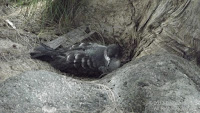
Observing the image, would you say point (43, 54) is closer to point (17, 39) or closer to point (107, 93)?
point (17, 39)

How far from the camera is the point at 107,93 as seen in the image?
3434mm

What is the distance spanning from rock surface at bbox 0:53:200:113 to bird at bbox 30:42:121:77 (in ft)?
3.62

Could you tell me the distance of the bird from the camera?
15.8 feet

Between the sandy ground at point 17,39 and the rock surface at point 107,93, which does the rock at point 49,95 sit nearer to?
the rock surface at point 107,93

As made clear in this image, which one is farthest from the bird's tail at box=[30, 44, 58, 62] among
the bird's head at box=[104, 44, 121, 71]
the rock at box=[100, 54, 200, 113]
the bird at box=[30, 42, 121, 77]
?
the rock at box=[100, 54, 200, 113]

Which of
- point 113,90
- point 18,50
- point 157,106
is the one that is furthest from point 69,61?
point 157,106

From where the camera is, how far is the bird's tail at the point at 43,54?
16.1 ft

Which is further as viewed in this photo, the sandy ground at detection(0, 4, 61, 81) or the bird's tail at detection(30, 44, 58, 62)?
the bird's tail at detection(30, 44, 58, 62)

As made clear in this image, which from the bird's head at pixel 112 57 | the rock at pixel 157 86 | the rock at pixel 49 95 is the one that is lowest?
the bird's head at pixel 112 57

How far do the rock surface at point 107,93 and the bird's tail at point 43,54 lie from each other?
1397mm

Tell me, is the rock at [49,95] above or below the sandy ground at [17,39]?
above

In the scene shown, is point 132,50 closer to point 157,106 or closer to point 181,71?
point 181,71

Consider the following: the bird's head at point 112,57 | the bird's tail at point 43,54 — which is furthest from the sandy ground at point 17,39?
the bird's head at point 112,57

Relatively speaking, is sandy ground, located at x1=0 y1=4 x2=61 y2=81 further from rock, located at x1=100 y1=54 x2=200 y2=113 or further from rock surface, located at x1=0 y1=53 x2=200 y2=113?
rock, located at x1=100 y1=54 x2=200 y2=113
